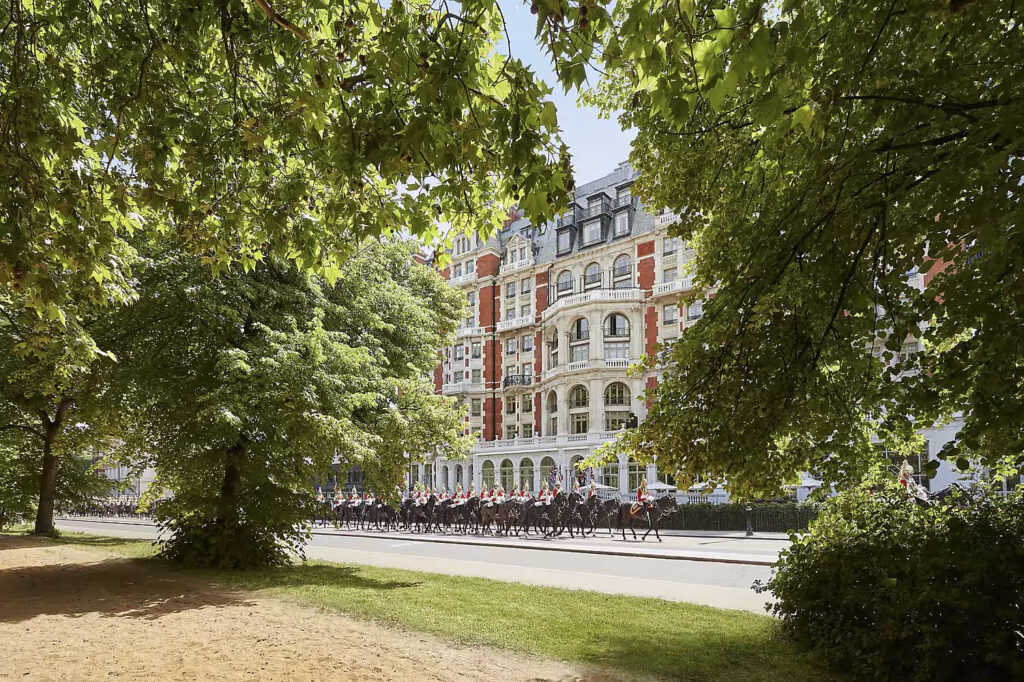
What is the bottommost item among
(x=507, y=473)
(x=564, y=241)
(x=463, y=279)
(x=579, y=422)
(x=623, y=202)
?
(x=507, y=473)

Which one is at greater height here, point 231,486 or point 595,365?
point 595,365

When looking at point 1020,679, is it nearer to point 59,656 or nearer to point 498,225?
point 498,225

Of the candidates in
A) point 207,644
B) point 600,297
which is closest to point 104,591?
point 207,644

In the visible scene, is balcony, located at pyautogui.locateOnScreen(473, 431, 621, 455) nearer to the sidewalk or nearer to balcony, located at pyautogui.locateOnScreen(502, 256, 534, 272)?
balcony, located at pyautogui.locateOnScreen(502, 256, 534, 272)

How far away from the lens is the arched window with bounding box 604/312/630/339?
167 feet

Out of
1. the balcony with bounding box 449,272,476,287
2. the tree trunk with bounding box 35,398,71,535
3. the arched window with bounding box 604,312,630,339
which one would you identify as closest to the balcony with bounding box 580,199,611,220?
the arched window with bounding box 604,312,630,339

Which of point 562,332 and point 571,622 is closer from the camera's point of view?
point 571,622

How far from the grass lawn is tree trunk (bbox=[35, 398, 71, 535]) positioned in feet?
33.5

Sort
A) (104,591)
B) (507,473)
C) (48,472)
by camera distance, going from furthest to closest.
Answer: (507,473) → (48,472) → (104,591)

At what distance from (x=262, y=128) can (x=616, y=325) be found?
46293 millimetres

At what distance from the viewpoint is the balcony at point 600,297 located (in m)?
49.8

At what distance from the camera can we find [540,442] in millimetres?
53031

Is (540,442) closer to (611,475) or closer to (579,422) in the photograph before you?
(579,422)

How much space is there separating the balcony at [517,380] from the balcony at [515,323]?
4.22 meters
